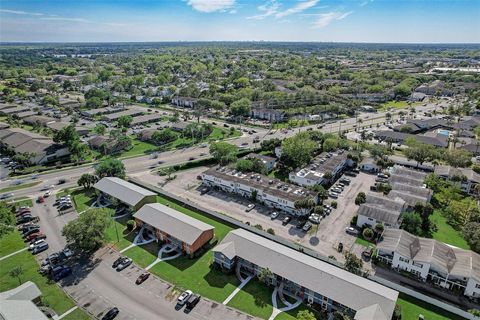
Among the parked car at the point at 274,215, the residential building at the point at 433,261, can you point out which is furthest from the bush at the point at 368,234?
the parked car at the point at 274,215

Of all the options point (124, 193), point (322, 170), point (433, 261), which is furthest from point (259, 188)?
point (433, 261)

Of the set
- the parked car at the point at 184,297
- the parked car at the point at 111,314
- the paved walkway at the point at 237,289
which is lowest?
the paved walkway at the point at 237,289

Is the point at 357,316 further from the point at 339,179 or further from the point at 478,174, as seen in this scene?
the point at 478,174

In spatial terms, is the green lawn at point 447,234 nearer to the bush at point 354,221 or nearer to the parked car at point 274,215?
the bush at point 354,221

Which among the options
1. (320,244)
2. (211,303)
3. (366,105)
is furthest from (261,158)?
(366,105)

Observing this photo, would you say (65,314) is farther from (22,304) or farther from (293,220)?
(293,220)

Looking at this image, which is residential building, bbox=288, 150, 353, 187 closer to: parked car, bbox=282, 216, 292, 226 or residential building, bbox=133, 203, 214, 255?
parked car, bbox=282, 216, 292, 226
